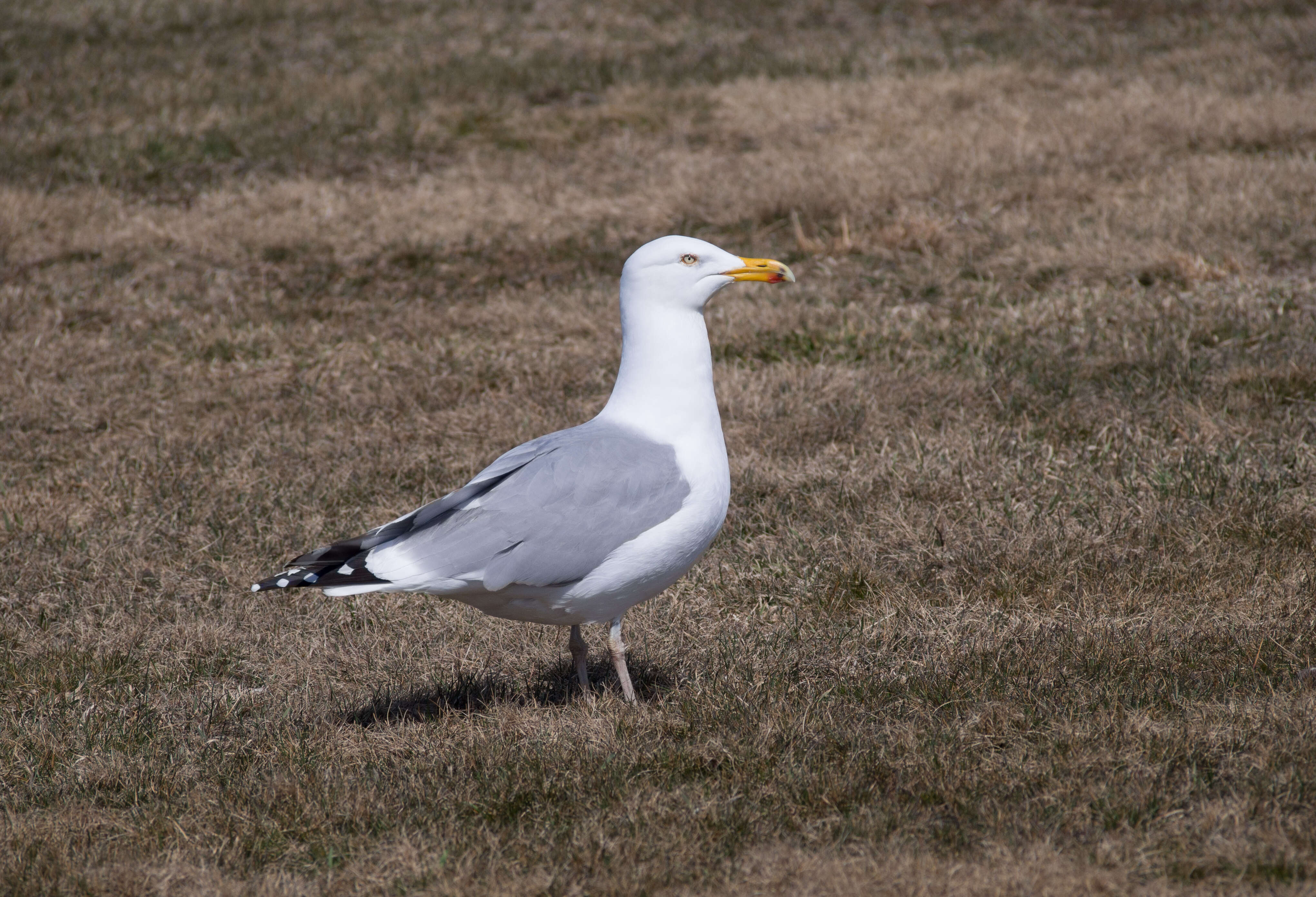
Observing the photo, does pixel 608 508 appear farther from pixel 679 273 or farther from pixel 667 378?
pixel 679 273

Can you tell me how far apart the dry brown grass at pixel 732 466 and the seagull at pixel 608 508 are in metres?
0.51

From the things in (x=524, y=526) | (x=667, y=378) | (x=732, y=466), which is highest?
(x=667, y=378)

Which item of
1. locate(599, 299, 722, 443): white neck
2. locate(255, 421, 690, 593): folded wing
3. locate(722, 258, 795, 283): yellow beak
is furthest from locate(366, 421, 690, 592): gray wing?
locate(722, 258, 795, 283): yellow beak

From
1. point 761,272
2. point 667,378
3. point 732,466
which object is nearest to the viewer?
point 667,378

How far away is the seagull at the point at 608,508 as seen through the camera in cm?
403

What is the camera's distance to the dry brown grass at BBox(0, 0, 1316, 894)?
3.63 meters

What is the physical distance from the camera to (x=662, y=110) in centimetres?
1352

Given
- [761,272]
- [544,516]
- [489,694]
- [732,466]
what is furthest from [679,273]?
[732,466]

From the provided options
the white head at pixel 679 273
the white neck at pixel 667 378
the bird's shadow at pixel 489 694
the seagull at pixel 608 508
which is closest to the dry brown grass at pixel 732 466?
the bird's shadow at pixel 489 694

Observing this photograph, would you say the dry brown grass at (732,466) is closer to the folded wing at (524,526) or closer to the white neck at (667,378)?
the folded wing at (524,526)

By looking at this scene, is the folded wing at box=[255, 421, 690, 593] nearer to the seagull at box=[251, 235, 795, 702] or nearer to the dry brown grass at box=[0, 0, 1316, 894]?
the seagull at box=[251, 235, 795, 702]

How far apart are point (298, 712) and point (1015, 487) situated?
332cm

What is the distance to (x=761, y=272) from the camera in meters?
4.62

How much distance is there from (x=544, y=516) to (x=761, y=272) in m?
1.23
